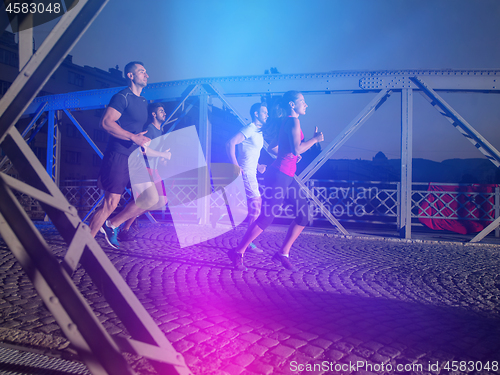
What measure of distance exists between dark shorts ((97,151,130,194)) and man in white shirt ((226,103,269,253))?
4.94 ft

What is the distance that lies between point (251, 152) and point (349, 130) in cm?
299

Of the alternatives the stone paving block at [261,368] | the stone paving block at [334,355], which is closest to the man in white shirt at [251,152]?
the stone paving block at [334,355]

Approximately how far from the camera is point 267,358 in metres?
1.74

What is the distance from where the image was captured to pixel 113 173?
4.00 metres

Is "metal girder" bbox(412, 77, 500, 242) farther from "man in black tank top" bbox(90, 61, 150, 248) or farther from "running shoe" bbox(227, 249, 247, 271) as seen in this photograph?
"man in black tank top" bbox(90, 61, 150, 248)

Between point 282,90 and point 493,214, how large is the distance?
6.65 meters

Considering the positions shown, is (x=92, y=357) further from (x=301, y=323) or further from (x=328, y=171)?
(x=328, y=171)

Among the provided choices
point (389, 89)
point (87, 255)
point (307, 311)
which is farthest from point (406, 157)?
point (87, 255)

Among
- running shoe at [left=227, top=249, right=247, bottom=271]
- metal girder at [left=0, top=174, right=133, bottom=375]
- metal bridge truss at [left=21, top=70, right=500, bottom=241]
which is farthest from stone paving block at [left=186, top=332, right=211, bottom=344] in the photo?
metal bridge truss at [left=21, top=70, right=500, bottom=241]

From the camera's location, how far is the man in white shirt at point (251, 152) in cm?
473

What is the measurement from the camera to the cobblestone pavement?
1753 millimetres

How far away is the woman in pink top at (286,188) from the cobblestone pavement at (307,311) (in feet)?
0.90

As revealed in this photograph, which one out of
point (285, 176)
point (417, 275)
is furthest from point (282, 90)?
point (417, 275)

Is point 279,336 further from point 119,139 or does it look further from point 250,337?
point 119,139
